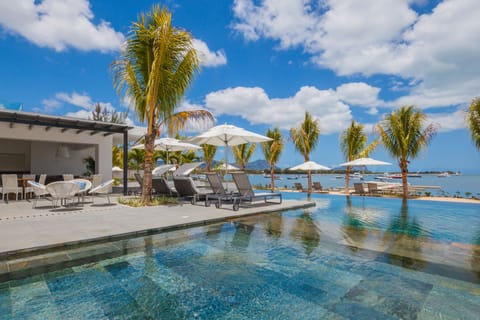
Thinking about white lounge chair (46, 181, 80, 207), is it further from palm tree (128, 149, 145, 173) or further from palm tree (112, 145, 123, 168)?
palm tree (112, 145, 123, 168)

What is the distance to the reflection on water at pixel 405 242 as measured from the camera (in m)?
4.00

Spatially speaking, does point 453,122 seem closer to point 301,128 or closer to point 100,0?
point 301,128

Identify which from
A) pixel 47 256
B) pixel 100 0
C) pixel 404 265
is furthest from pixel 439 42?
pixel 100 0

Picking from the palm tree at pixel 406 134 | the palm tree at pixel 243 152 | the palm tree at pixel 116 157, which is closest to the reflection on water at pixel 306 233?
the palm tree at pixel 406 134

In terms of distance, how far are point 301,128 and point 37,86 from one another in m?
28.8

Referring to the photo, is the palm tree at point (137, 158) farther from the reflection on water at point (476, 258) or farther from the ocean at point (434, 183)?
the reflection on water at point (476, 258)

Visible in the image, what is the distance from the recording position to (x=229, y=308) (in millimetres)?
2703

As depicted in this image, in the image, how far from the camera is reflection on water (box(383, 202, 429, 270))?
4000mm

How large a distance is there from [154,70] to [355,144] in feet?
46.1

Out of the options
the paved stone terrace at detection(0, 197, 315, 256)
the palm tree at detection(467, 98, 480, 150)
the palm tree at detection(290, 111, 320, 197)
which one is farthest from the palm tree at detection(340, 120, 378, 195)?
the paved stone terrace at detection(0, 197, 315, 256)

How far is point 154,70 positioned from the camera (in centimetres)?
855

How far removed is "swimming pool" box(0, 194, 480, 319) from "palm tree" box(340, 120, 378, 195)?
12339 millimetres

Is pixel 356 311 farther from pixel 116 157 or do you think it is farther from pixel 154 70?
pixel 116 157

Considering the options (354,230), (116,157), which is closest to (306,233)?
(354,230)
